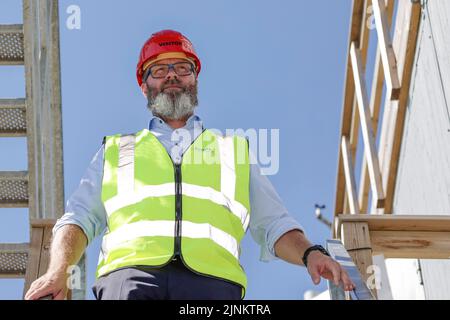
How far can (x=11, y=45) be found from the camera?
664 centimetres

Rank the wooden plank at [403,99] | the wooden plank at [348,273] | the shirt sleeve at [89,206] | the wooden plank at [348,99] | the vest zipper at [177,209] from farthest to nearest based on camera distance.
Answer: the wooden plank at [348,99] < the wooden plank at [403,99] < the shirt sleeve at [89,206] < the vest zipper at [177,209] < the wooden plank at [348,273]

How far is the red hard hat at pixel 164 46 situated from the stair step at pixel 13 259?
179cm

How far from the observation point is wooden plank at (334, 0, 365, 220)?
1167cm

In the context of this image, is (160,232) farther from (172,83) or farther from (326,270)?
(172,83)

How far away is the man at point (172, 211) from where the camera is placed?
3.49m

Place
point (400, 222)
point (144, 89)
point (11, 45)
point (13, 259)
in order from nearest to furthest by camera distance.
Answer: point (144, 89), point (400, 222), point (13, 259), point (11, 45)

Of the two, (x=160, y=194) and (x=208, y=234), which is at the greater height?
(x=160, y=194)

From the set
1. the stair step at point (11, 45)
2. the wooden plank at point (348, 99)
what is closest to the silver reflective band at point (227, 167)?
the stair step at point (11, 45)

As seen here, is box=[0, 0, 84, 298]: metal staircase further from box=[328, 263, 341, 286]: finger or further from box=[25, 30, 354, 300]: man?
box=[328, 263, 341, 286]: finger

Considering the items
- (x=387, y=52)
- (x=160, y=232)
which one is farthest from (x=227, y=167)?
(x=387, y=52)

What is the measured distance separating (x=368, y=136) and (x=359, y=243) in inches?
246

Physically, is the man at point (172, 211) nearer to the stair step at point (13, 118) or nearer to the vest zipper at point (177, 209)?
the vest zipper at point (177, 209)

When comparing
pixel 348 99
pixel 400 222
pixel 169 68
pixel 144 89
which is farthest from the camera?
pixel 348 99

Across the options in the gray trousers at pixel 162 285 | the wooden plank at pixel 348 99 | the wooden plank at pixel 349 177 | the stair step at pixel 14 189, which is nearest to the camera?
the gray trousers at pixel 162 285
